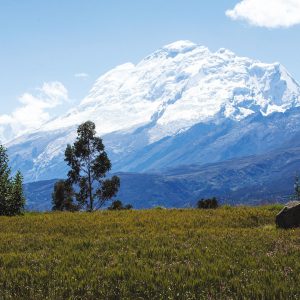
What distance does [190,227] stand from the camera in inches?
918

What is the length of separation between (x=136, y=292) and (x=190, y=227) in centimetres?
1084

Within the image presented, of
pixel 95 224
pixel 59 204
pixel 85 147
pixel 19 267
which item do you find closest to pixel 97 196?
pixel 85 147

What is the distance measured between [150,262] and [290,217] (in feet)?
32.3

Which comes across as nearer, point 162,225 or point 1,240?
point 1,240

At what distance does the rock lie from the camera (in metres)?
22.5

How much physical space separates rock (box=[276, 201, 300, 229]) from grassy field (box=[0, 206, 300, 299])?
0.85m

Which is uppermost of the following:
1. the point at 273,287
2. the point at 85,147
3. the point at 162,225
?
the point at 85,147

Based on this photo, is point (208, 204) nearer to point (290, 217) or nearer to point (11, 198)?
point (290, 217)

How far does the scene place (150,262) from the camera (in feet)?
50.2

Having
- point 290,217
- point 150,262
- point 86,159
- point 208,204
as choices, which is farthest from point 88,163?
point 150,262

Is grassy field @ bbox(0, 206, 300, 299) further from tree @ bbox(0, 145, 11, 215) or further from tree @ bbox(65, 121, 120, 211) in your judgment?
tree @ bbox(65, 121, 120, 211)

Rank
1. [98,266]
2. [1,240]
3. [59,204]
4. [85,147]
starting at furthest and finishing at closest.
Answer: [59,204]
[85,147]
[1,240]
[98,266]

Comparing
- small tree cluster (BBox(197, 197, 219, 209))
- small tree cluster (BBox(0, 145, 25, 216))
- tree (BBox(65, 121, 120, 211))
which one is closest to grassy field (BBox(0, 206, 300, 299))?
small tree cluster (BBox(197, 197, 219, 209))

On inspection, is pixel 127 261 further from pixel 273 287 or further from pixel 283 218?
pixel 283 218
